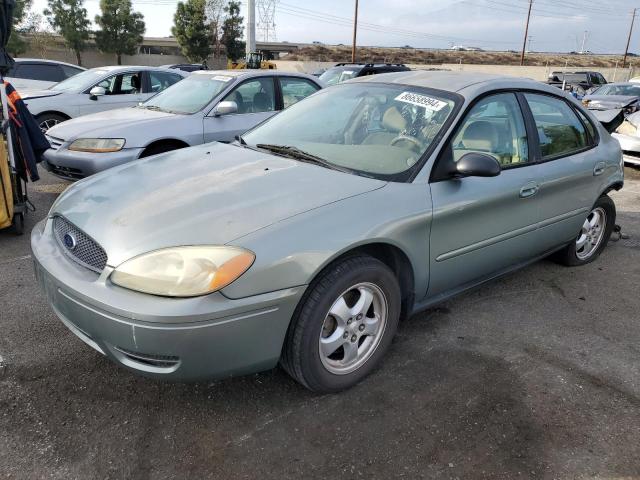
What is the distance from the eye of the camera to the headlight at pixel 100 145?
546 cm

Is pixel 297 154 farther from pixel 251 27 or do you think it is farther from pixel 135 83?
pixel 251 27

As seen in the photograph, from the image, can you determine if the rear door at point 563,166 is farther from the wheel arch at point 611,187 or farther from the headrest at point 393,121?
the headrest at point 393,121

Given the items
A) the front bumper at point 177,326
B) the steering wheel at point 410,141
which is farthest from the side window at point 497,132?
the front bumper at point 177,326

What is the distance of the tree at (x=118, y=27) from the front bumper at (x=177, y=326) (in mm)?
48899

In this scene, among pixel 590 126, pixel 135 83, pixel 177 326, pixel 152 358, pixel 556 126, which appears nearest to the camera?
pixel 177 326

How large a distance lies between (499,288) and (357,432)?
210 cm

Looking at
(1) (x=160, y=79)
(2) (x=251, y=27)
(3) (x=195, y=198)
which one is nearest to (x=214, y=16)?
(2) (x=251, y=27)

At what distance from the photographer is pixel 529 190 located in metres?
3.33

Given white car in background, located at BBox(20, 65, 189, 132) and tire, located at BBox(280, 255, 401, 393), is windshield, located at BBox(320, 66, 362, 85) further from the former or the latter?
tire, located at BBox(280, 255, 401, 393)

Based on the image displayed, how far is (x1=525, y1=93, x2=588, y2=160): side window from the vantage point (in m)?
3.56

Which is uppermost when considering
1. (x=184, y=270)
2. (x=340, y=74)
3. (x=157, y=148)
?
(x=340, y=74)

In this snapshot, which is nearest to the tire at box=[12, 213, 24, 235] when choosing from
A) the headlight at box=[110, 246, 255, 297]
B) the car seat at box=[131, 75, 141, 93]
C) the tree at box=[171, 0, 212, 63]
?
the headlight at box=[110, 246, 255, 297]

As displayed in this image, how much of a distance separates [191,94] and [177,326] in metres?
4.90

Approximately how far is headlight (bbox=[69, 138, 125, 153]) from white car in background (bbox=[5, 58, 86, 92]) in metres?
6.07
